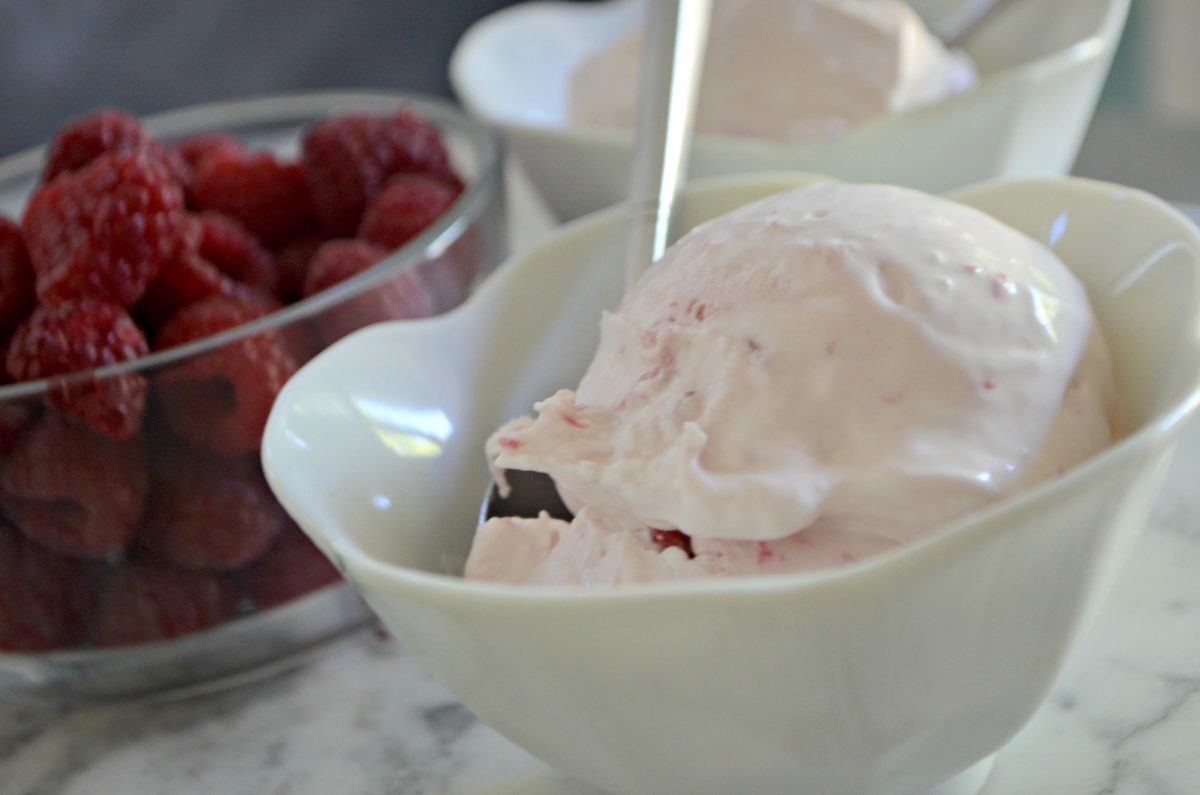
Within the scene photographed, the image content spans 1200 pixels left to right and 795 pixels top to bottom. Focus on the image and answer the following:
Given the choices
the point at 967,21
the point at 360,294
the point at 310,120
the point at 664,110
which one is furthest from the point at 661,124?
the point at 967,21

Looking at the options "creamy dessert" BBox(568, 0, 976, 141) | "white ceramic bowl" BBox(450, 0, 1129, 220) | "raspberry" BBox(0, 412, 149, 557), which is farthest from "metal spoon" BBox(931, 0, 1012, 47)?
"raspberry" BBox(0, 412, 149, 557)

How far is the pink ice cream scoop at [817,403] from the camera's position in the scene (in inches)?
15.2

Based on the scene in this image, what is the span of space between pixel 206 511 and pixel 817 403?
308 millimetres

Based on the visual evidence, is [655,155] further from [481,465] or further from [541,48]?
[541,48]

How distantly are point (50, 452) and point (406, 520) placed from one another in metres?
0.17

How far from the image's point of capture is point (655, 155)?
616mm

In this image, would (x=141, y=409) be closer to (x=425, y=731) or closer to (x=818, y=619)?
(x=425, y=731)

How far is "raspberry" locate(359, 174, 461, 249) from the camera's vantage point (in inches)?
28.0

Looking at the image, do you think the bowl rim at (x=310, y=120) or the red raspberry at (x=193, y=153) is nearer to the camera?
the bowl rim at (x=310, y=120)

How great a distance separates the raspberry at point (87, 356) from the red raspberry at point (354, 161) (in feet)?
0.61

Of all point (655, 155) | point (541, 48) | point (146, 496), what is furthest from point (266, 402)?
point (541, 48)

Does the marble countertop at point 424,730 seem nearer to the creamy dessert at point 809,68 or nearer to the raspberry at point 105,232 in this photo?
the raspberry at point 105,232

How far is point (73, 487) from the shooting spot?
1.79 feet

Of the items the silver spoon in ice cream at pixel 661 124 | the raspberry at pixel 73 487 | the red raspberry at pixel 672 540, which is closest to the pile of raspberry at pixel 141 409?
the raspberry at pixel 73 487
